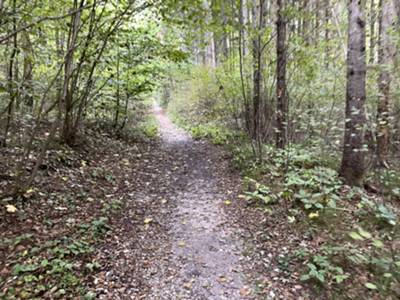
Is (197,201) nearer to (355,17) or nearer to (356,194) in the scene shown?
(356,194)

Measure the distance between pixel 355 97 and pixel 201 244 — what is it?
347 cm

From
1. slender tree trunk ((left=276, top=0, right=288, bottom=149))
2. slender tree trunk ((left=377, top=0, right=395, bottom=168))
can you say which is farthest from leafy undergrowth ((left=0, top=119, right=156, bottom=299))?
slender tree trunk ((left=377, top=0, right=395, bottom=168))

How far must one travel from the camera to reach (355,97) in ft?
15.2

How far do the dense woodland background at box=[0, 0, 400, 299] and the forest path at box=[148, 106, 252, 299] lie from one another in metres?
0.73

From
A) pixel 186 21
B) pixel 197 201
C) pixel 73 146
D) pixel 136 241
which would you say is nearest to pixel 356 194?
pixel 197 201

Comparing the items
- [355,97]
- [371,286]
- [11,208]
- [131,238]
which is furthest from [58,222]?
[355,97]

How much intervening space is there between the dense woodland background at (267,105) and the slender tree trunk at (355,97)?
2 centimetres

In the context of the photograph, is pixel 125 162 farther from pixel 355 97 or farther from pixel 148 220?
pixel 355 97

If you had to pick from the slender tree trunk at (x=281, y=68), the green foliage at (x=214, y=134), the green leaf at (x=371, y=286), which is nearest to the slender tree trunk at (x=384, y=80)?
the slender tree trunk at (x=281, y=68)

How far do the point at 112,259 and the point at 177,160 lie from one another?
4.35 m

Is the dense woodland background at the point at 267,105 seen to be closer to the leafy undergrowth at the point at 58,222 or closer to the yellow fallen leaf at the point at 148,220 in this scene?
the leafy undergrowth at the point at 58,222

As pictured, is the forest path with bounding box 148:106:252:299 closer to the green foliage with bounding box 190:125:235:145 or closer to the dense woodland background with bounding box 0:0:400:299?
the dense woodland background with bounding box 0:0:400:299

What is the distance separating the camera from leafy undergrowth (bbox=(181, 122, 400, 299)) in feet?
8.90

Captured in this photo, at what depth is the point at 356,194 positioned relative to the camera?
4520 millimetres
